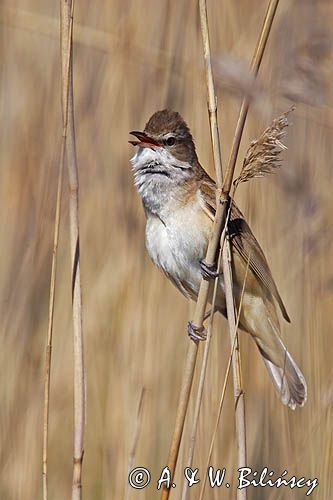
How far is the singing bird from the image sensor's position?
2.72 m

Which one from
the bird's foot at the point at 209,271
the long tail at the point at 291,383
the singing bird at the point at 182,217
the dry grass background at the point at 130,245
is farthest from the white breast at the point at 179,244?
the bird's foot at the point at 209,271

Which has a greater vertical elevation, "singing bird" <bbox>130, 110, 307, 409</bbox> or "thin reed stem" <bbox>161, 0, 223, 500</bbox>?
"singing bird" <bbox>130, 110, 307, 409</bbox>

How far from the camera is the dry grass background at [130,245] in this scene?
255 centimetres

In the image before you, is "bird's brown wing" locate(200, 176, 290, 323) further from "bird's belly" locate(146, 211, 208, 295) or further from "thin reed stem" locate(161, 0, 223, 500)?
"thin reed stem" locate(161, 0, 223, 500)

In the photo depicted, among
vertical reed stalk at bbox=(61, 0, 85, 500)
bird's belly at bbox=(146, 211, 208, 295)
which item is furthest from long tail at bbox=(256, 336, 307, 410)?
vertical reed stalk at bbox=(61, 0, 85, 500)

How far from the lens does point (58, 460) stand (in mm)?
3443

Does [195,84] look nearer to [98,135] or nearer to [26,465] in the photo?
[98,135]

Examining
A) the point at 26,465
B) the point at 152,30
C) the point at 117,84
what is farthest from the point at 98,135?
the point at 26,465

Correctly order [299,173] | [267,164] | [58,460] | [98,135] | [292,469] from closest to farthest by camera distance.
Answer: [267,164]
[292,469]
[299,173]
[98,135]
[58,460]

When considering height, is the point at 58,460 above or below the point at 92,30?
below

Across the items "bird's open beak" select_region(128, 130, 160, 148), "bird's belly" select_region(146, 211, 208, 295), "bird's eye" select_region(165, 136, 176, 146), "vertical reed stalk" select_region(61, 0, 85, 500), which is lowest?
"vertical reed stalk" select_region(61, 0, 85, 500)

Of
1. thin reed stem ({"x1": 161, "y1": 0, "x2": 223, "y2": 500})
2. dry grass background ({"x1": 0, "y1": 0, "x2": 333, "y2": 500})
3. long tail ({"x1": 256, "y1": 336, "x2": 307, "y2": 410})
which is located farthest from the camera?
long tail ({"x1": 256, "y1": 336, "x2": 307, "y2": 410})

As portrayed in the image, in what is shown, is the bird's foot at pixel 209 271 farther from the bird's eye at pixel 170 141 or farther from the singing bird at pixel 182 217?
the bird's eye at pixel 170 141

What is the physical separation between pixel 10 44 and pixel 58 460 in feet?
5.59
